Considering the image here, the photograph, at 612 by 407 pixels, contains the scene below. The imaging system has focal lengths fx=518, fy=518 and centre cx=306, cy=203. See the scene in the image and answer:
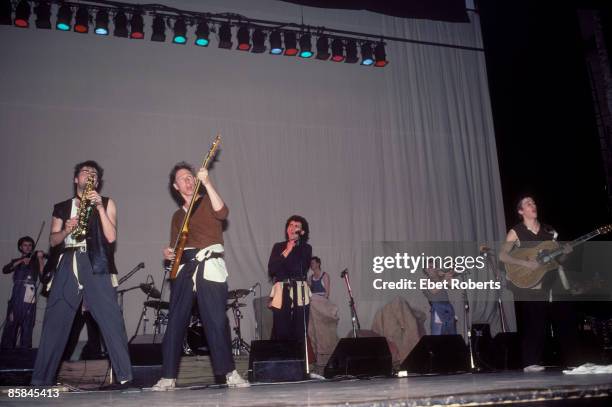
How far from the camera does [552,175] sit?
7883mm

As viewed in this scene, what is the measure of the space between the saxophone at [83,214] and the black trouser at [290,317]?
2178 mm

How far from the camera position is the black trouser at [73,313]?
143 inches

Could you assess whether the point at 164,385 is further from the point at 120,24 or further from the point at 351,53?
the point at 351,53

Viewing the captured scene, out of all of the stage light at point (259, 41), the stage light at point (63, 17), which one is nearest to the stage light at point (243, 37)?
the stage light at point (259, 41)

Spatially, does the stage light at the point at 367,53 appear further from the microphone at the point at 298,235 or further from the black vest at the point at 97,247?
the black vest at the point at 97,247

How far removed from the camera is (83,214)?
385 centimetres

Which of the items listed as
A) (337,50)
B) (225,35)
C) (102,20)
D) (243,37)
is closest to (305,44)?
(337,50)

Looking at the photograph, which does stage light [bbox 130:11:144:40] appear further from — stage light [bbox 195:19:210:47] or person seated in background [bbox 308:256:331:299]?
person seated in background [bbox 308:256:331:299]

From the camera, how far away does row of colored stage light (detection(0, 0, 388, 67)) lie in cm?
741

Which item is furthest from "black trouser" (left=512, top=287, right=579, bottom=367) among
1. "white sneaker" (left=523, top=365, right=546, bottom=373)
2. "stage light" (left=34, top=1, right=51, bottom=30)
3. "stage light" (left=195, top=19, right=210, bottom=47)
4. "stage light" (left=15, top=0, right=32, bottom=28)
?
"stage light" (left=15, top=0, right=32, bottom=28)

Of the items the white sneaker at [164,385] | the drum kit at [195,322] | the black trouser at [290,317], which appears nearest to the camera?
the white sneaker at [164,385]

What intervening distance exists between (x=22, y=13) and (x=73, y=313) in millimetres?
5492

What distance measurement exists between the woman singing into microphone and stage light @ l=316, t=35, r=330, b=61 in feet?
→ 13.6

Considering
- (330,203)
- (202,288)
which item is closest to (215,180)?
(330,203)
